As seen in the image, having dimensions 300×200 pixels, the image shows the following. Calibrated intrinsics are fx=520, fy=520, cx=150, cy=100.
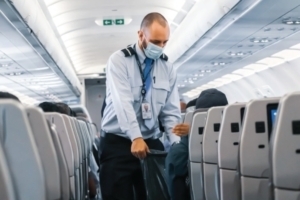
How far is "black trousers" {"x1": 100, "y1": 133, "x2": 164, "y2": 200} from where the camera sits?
378 cm

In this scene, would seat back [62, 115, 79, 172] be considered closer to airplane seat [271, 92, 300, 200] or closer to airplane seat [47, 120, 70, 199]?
airplane seat [47, 120, 70, 199]

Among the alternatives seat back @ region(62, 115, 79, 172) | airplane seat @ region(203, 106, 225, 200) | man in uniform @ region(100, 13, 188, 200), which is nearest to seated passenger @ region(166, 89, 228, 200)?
airplane seat @ region(203, 106, 225, 200)

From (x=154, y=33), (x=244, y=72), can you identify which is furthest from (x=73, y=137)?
(x=244, y=72)

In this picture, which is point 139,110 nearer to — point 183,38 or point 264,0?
point 264,0

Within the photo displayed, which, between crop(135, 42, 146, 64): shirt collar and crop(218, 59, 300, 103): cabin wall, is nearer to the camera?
crop(135, 42, 146, 64): shirt collar

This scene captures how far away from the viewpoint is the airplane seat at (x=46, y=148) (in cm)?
283

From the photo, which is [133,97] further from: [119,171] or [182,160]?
[182,160]

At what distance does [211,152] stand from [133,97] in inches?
50.3

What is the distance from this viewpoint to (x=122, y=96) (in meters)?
3.65

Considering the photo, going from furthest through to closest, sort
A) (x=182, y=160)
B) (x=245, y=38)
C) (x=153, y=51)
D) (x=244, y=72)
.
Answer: (x=244, y=72), (x=245, y=38), (x=182, y=160), (x=153, y=51)

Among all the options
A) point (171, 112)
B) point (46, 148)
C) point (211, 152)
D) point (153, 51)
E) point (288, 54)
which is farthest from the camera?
point (288, 54)

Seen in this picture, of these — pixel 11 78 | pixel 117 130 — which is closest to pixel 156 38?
pixel 117 130

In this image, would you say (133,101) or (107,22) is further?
(107,22)

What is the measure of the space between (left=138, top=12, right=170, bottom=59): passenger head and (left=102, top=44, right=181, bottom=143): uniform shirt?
0.41 ft
